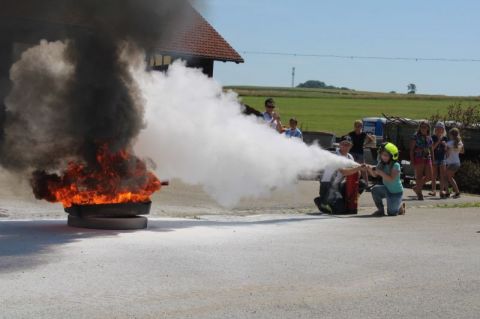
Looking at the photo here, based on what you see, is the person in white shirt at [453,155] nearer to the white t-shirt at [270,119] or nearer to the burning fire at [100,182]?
the white t-shirt at [270,119]

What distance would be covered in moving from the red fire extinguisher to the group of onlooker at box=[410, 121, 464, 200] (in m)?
3.81

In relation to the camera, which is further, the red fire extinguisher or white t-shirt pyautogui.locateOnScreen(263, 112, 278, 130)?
white t-shirt pyautogui.locateOnScreen(263, 112, 278, 130)

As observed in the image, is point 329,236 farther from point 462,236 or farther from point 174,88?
point 174,88

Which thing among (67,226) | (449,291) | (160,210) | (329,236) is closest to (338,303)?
(449,291)

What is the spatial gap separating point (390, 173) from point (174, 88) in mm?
3904

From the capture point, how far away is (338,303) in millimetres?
6449

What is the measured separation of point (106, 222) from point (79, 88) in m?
1.53

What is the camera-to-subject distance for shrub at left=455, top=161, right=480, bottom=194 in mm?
18766

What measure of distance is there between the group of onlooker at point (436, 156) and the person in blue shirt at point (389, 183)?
142 inches

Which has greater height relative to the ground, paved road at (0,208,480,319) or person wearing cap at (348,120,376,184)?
person wearing cap at (348,120,376,184)

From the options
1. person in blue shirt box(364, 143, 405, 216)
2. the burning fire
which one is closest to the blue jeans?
person in blue shirt box(364, 143, 405, 216)

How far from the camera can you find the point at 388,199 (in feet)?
41.6

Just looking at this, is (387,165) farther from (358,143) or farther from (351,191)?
(358,143)

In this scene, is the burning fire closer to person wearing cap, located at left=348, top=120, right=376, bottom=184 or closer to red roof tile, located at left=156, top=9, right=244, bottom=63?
person wearing cap, located at left=348, top=120, right=376, bottom=184
